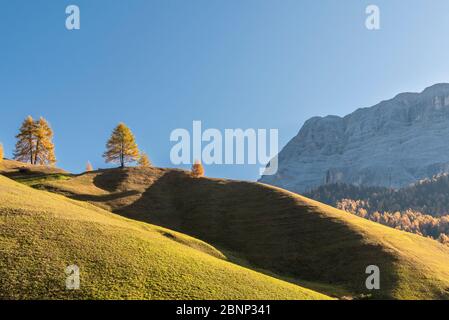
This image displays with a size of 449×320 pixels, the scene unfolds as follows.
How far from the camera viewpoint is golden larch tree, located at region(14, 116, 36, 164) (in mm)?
117113

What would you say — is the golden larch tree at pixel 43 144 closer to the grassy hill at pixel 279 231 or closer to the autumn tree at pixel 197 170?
the grassy hill at pixel 279 231

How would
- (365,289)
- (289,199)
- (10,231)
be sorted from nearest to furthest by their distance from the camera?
1. (10,231)
2. (365,289)
3. (289,199)

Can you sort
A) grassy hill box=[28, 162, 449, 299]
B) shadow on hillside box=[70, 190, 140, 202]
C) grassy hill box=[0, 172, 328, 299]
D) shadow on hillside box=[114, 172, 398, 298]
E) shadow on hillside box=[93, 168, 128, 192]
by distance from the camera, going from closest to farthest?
grassy hill box=[0, 172, 328, 299]
grassy hill box=[28, 162, 449, 299]
shadow on hillside box=[114, 172, 398, 298]
shadow on hillside box=[70, 190, 140, 202]
shadow on hillside box=[93, 168, 128, 192]

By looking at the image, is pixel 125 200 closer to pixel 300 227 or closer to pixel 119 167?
pixel 119 167

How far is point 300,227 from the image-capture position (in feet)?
239

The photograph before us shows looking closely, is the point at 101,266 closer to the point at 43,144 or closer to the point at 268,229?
the point at 268,229

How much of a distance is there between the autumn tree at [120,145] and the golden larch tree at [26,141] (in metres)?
22.3

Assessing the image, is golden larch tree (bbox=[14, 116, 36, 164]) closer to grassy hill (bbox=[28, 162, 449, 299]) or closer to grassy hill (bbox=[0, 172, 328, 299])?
grassy hill (bbox=[28, 162, 449, 299])

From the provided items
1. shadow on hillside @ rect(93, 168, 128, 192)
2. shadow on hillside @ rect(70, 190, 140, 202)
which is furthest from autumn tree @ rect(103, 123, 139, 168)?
shadow on hillside @ rect(70, 190, 140, 202)

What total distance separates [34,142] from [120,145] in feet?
86.8

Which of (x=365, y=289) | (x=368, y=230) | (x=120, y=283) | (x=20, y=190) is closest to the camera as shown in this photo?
(x=120, y=283)

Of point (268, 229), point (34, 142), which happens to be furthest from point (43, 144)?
point (268, 229)
